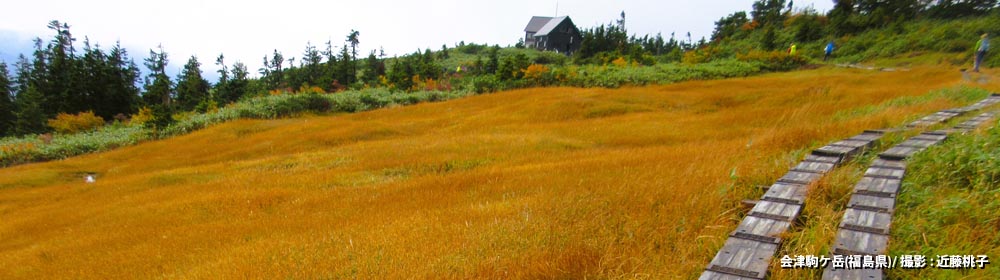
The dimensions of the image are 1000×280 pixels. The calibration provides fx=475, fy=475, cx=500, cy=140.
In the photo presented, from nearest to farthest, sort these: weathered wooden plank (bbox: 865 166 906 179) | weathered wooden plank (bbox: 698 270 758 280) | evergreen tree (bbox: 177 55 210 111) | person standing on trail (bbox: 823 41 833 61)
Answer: weathered wooden plank (bbox: 698 270 758 280)
weathered wooden plank (bbox: 865 166 906 179)
person standing on trail (bbox: 823 41 833 61)
evergreen tree (bbox: 177 55 210 111)

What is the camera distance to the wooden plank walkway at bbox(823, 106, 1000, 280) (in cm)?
314

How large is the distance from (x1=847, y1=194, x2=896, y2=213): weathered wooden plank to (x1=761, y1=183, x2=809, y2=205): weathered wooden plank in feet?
1.26

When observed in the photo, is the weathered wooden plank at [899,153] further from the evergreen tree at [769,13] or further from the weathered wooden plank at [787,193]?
the evergreen tree at [769,13]

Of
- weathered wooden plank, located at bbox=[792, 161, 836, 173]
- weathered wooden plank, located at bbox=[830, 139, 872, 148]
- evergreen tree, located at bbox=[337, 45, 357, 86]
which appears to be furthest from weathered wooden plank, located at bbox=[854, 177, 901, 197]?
evergreen tree, located at bbox=[337, 45, 357, 86]

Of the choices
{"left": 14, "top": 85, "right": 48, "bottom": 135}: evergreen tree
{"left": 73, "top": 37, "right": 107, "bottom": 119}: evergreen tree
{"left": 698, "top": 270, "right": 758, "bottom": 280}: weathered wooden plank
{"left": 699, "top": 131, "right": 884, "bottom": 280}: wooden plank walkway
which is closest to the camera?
{"left": 698, "top": 270, "right": 758, "bottom": 280}: weathered wooden plank

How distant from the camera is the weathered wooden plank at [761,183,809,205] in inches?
175

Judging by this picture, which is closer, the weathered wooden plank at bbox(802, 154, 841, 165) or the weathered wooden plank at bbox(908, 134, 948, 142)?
the weathered wooden plank at bbox(802, 154, 841, 165)

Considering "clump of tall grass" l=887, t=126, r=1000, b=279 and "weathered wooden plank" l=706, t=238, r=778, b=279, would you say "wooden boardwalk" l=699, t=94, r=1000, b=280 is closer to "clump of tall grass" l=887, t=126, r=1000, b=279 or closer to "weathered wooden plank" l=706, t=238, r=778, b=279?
"weathered wooden plank" l=706, t=238, r=778, b=279

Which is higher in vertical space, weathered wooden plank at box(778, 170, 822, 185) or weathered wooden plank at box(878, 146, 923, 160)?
weathered wooden plank at box(878, 146, 923, 160)

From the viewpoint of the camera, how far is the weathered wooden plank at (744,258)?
10.5ft

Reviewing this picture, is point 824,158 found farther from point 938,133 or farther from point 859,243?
point 859,243

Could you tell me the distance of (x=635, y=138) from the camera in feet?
38.5

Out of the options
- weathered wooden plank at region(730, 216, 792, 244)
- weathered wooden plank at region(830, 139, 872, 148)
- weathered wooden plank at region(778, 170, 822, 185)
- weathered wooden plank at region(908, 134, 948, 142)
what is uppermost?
weathered wooden plank at region(908, 134, 948, 142)

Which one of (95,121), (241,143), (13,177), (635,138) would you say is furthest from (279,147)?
(95,121)
